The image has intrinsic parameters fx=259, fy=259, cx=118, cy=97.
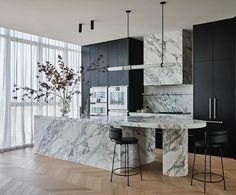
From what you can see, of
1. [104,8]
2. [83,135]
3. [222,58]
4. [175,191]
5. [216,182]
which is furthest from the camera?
[222,58]

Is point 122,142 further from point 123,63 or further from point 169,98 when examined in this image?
point 123,63

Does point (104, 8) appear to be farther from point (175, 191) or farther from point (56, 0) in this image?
point (175, 191)

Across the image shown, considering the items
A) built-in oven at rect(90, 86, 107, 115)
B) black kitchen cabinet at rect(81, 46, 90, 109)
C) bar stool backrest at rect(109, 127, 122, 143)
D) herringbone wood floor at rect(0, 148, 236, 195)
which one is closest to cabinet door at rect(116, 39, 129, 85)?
built-in oven at rect(90, 86, 107, 115)

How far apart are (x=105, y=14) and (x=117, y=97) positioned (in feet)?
8.17

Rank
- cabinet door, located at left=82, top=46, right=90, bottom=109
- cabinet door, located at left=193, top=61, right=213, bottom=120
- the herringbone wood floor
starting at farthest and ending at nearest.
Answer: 1. cabinet door, located at left=82, top=46, right=90, bottom=109
2. cabinet door, located at left=193, top=61, right=213, bottom=120
3. the herringbone wood floor

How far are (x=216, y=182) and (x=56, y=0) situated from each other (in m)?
3.63

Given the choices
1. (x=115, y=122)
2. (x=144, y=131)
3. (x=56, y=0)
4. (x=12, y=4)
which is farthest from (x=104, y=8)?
(x=144, y=131)

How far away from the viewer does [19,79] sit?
614 cm

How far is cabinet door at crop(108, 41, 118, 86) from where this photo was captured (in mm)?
6785

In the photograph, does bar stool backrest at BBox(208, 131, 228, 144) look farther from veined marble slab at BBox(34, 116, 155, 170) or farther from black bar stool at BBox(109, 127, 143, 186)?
veined marble slab at BBox(34, 116, 155, 170)

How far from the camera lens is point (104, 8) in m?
4.44

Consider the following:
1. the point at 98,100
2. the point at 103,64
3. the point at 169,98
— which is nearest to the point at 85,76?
the point at 103,64

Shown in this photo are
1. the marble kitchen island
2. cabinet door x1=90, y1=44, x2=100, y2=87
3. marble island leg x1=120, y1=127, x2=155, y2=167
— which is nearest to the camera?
the marble kitchen island

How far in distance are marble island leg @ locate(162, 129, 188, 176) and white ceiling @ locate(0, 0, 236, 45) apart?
211cm
